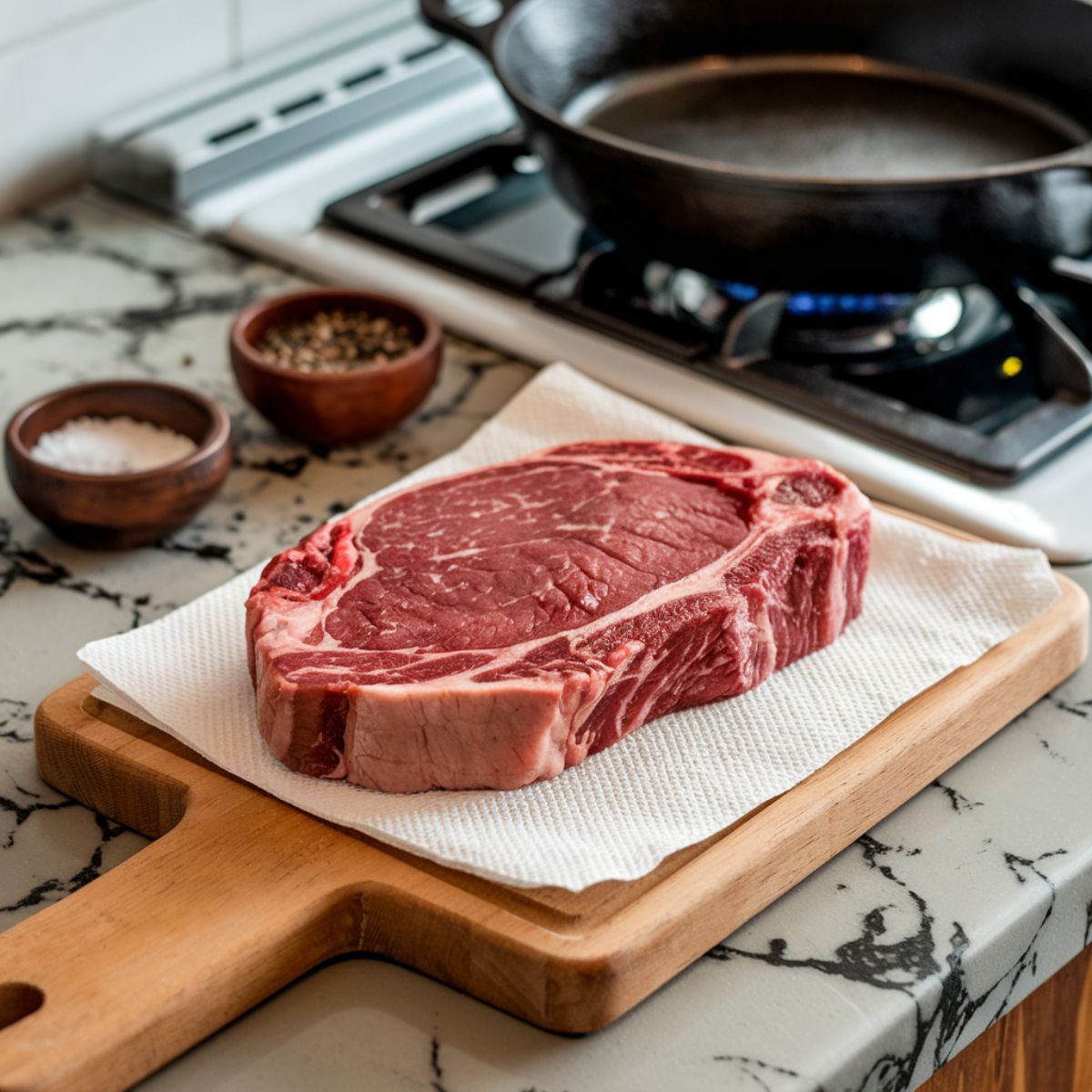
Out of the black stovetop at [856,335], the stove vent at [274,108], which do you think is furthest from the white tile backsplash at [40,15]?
the black stovetop at [856,335]

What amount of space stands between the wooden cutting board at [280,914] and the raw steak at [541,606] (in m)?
0.07

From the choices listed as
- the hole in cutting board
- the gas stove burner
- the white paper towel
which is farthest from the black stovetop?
the hole in cutting board

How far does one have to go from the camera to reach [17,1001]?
2.82 ft

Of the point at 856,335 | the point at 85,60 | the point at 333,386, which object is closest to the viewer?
the point at 333,386

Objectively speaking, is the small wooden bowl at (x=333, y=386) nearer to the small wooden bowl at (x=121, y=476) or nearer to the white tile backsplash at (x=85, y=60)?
the small wooden bowl at (x=121, y=476)

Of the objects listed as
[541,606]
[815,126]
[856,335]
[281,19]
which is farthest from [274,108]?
[541,606]

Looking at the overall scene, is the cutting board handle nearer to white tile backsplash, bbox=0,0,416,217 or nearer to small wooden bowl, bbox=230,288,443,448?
small wooden bowl, bbox=230,288,443,448

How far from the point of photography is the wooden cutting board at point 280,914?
85cm

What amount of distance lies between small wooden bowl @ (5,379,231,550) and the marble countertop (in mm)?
39

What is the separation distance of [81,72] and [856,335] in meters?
0.88

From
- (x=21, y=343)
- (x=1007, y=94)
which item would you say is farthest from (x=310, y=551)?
(x=1007, y=94)

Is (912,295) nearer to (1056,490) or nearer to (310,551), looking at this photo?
(1056,490)

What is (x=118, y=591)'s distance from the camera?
1.22m

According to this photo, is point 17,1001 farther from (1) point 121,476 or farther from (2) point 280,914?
(1) point 121,476
